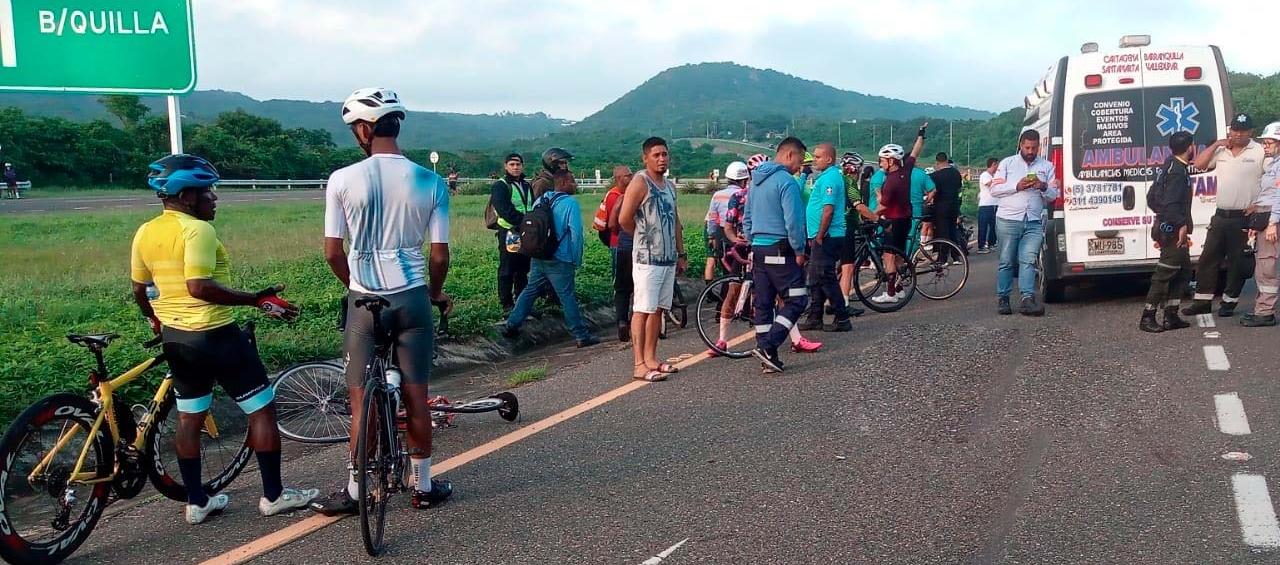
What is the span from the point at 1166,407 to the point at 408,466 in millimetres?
4565

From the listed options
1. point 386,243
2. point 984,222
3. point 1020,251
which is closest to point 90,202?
point 984,222

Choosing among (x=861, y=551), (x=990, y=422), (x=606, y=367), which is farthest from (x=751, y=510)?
(x=606, y=367)

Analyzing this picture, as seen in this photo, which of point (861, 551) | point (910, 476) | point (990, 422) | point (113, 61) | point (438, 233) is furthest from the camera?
point (113, 61)

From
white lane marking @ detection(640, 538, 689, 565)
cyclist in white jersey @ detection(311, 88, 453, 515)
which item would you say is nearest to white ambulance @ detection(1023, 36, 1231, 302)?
white lane marking @ detection(640, 538, 689, 565)

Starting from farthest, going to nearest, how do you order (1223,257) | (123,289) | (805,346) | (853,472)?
(123,289), (1223,257), (805,346), (853,472)

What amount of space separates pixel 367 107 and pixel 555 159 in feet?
16.8

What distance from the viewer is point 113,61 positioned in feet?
22.1

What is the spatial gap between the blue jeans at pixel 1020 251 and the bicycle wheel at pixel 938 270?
1.14 meters

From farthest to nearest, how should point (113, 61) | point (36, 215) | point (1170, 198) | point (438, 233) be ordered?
1. point (36, 215)
2. point (1170, 198)
3. point (113, 61)
4. point (438, 233)

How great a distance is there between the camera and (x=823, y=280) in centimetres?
980

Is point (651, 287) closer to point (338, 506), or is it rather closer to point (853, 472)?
point (853, 472)

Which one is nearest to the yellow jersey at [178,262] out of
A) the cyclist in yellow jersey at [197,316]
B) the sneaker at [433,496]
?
the cyclist in yellow jersey at [197,316]

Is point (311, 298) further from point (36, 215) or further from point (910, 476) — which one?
point (36, 215)

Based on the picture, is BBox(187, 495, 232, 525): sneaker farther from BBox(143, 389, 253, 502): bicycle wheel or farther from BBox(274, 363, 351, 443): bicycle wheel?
BBox(274, 363, 351, 443): bicycle wheel
